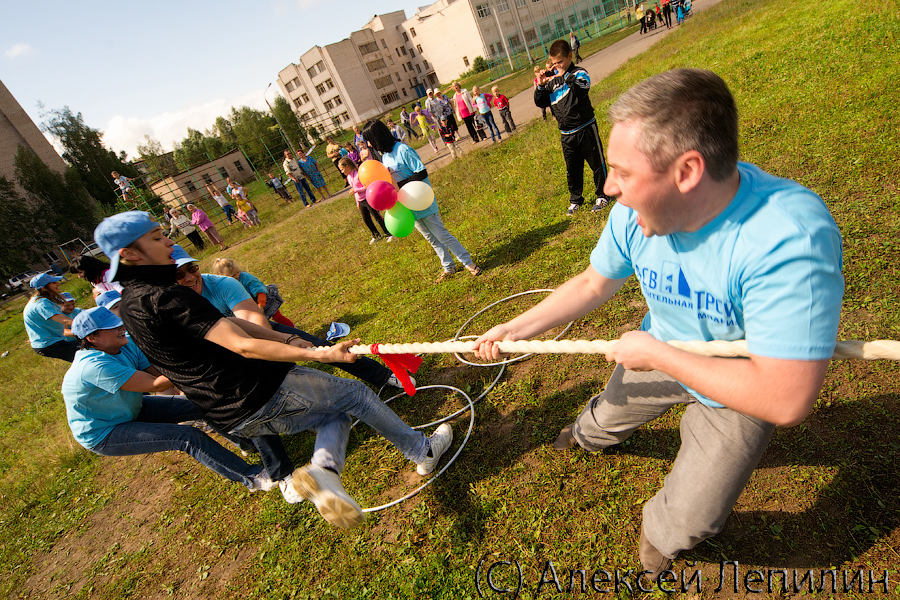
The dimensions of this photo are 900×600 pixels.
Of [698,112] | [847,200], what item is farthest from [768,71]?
[698,112]

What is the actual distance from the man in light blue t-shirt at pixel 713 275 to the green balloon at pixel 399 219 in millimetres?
3289

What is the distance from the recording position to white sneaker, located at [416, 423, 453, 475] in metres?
3.58

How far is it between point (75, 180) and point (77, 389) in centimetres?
4592

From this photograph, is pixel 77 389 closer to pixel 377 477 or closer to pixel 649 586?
pixel 377 477

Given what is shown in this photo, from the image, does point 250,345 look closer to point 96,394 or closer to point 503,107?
point 96,394

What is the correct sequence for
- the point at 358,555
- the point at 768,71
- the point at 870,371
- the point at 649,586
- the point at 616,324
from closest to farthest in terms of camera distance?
the point at 649,586 → the point at 870,371 → the point at 358,555 → the point at 616,324 → the point at 768,71

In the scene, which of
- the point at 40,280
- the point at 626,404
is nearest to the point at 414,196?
the point at 626,404

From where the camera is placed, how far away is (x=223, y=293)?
14.1ft

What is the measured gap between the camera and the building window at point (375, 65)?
222ft

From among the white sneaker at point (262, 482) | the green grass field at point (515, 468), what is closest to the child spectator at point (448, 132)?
the green grass field at point (515, 468)

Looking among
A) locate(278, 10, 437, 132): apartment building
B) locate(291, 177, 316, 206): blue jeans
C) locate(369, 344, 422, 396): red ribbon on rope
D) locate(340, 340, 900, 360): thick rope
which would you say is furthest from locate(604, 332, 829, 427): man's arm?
locate(278, 10, 437, 132): apartment building

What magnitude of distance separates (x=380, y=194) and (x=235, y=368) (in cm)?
255

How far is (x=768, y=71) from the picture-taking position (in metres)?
9.29

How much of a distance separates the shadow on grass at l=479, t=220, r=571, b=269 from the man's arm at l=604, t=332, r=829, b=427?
4.66 m
